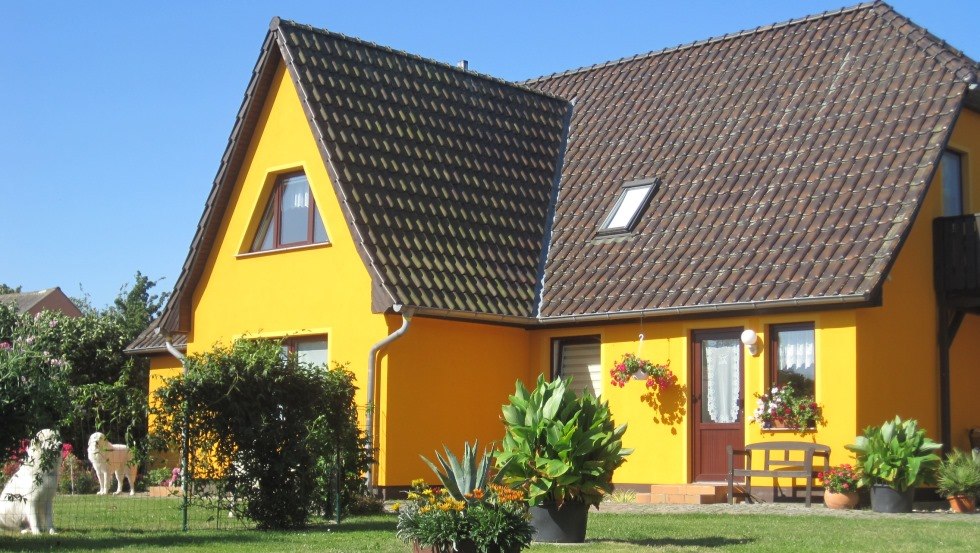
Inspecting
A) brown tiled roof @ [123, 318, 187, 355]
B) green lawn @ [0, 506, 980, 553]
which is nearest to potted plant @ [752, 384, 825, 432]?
green lawn @ [0, 506, 980, 553]

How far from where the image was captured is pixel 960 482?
1661 centimetres

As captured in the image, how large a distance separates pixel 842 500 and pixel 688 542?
204 inches

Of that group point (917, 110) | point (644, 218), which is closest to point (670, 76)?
point (644, 218)

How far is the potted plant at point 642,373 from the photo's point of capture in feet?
62.6

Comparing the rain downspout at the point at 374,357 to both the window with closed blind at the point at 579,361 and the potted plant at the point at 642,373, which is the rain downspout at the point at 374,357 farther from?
the window with closed blind at the point at 579,361

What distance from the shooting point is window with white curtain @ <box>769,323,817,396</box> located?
17.8m

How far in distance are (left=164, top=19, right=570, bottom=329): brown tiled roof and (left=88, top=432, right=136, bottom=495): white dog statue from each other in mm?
2233

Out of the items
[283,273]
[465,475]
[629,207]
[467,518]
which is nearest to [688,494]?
[629,207]

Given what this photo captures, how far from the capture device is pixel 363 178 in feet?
64.5

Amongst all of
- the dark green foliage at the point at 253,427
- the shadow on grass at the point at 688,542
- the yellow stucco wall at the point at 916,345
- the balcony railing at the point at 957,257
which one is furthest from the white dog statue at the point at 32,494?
the balcony railing at the point at 957,257

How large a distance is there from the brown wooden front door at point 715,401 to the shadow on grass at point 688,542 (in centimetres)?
641

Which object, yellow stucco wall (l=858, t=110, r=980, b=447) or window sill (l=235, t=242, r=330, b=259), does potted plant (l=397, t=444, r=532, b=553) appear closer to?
yellow stucco wall (l=858, t=110, r=980, b=447)

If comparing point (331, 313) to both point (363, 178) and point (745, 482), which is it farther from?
point (745, 482)

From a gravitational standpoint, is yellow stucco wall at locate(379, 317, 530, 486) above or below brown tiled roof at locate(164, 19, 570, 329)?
below
